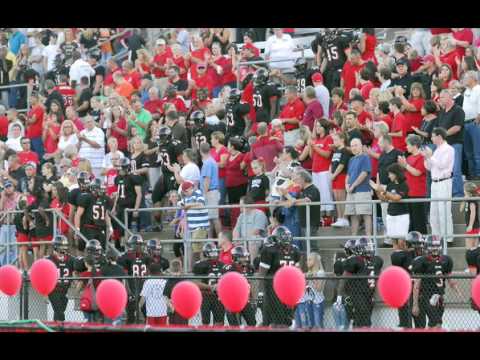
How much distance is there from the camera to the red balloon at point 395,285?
15852 millimetres

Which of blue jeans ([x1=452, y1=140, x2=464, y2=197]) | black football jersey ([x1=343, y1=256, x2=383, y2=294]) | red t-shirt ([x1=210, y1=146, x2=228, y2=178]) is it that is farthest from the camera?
red t-shirt ([x1=210, y1=146, x2=228, y2=178])

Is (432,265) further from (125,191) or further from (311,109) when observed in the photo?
(125,191)

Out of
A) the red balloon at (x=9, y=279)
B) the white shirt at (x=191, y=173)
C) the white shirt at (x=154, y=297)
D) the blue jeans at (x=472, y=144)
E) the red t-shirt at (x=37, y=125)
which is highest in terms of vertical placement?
the red t-shirt at (x=37, y=125)

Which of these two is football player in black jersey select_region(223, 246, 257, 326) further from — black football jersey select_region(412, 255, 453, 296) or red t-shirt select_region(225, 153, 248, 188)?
red t-shirt select_region(225, 153, 248, 188)

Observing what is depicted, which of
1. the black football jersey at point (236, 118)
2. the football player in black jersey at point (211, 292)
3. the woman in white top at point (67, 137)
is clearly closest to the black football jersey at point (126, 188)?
the black football jersey at point (236, 118)

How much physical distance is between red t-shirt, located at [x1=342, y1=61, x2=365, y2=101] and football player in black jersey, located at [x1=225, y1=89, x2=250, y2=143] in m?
1.54

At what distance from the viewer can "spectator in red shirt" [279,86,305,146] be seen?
2295 cm

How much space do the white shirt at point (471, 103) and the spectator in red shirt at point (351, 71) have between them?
108 inches

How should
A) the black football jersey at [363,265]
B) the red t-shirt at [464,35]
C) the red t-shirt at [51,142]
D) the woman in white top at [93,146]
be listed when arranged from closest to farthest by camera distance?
the black football jersey at [363,265], the red t-shirt at [464,35], the woman in white top at [93,146], the red t-shirt at [51,142]

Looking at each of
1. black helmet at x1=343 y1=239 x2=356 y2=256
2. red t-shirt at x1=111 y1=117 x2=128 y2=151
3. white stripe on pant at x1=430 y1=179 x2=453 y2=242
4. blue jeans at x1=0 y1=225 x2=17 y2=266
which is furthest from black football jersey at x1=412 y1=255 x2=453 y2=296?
red t-shirt at x1=111 y1=117 x2=128 y2=151

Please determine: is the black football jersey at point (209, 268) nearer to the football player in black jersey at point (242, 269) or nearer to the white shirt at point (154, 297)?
the football player in black jersey at point (242, 269)

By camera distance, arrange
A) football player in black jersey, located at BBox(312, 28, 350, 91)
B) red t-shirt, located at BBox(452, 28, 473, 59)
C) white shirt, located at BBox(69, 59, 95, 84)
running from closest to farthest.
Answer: red t-shirt, located at BBox(452, 28, 473, 59) < football player in black jersey, located at BBox(312, 28, 350, 91) < white shirt, located at BBox(69, 59, 95, 84)
